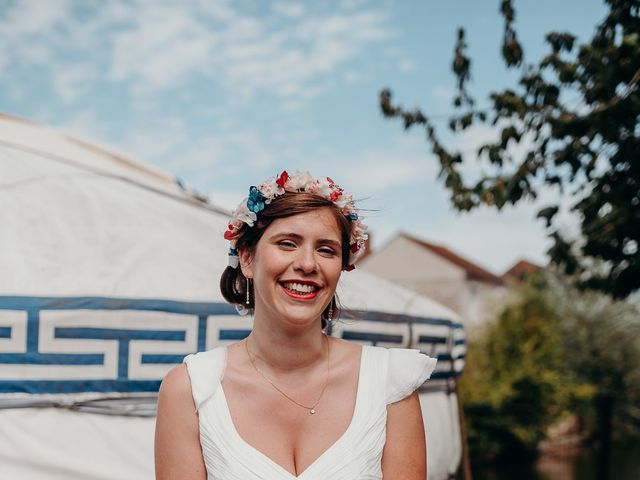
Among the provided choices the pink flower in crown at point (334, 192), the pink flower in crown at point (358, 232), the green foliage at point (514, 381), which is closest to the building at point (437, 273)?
the green foliage at point (514, 381)

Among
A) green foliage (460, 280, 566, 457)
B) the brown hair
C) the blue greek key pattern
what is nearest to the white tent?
the blue greek key pattern

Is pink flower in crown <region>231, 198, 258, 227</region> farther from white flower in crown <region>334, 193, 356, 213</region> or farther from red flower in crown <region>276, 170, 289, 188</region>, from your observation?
white flower in crown <region>334, 193, 356, 213</region>

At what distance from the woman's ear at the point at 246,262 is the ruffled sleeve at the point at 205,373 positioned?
A: 7.3 inches

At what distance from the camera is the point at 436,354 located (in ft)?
13.8

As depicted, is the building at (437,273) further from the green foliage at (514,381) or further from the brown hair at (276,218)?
the brown hair at (276,218)

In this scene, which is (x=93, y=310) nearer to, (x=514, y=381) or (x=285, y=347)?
(x=285, y=347)

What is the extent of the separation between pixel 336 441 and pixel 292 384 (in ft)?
0.51

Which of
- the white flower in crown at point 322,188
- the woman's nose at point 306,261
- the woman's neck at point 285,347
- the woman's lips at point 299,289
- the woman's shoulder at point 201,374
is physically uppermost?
the white flower in crown at point 322,188

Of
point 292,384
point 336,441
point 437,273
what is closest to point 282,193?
point 292,384

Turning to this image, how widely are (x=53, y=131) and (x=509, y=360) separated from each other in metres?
10.3

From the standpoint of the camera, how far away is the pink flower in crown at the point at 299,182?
1798 mm

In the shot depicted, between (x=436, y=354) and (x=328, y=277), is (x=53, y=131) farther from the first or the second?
Answer: (x=328, y=277)

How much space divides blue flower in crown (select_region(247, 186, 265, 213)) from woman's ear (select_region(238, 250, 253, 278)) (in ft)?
0.37

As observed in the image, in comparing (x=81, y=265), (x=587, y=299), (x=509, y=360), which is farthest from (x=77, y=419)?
(x=587, y=299)
